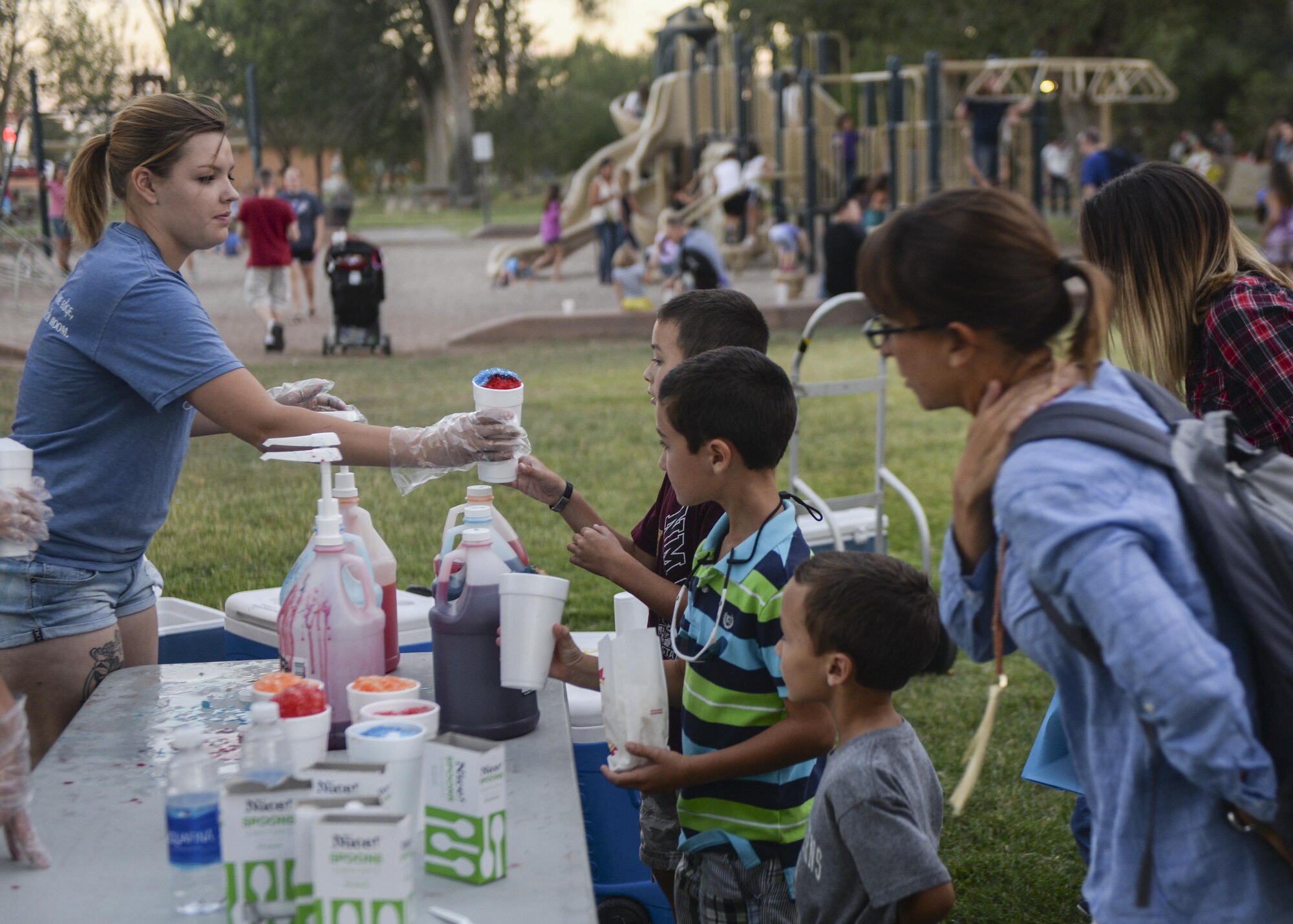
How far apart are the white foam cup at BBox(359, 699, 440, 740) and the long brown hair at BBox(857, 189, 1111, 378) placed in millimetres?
880

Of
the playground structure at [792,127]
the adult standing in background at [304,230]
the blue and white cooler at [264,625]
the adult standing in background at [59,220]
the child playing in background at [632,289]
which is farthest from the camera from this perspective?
the playground structure at [792,127]

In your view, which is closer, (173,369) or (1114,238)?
(173,369)

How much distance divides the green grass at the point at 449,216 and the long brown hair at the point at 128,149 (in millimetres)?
36235

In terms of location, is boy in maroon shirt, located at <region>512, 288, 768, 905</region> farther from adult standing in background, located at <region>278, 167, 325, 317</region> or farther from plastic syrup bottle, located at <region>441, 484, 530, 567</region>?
adult standing in background, located at <region>278, 167, 325, 317</region>

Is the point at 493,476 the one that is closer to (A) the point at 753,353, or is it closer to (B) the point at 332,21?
(A) the point at 753,353

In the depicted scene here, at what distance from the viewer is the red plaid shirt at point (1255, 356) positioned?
8.83 ft

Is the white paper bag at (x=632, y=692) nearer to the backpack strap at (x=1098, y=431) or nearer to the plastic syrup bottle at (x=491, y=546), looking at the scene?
the plastic syrup bottle at (x=491, y=546)

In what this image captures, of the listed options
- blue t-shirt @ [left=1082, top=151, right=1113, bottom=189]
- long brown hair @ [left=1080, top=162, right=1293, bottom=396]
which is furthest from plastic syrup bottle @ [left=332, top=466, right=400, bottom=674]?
blue t-shirt @ [left=1082, top=151, right=1113, bottom=189]

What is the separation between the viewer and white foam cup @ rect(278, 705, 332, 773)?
1.78 m

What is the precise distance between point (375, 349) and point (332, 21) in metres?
40.4

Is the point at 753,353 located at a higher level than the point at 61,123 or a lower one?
lower

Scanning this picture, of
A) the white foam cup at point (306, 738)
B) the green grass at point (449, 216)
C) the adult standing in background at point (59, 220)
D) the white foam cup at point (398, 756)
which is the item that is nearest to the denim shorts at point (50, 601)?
the white foam cup at point (306, 738)

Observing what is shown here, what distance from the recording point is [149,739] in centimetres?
224

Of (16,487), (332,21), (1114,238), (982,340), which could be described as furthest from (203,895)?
(332,21)
